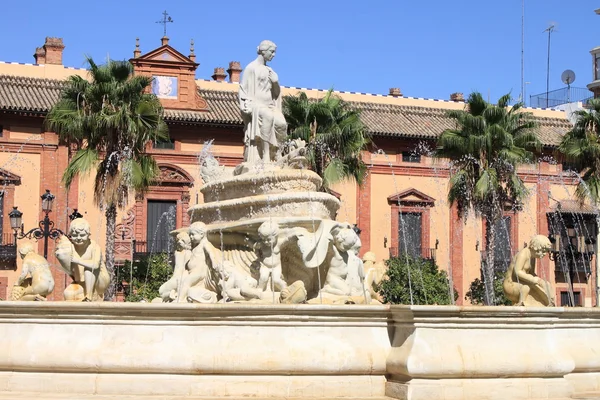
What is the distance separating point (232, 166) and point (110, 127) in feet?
37.9

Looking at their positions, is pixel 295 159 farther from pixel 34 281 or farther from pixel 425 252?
pixel 425 252

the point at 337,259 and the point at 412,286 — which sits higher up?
the point at 337,259

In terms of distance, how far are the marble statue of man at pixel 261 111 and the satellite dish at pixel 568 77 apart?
3881 centimetres

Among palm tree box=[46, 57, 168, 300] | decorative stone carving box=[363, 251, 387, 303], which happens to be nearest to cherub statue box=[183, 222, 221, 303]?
decorative stone carving box=[363, 251, 387, 303]

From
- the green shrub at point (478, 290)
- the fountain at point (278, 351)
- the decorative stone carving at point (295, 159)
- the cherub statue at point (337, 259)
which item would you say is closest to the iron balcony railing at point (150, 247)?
the green shrub at point (478, 290)

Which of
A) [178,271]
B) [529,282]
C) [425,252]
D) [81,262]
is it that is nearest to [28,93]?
[425,252]

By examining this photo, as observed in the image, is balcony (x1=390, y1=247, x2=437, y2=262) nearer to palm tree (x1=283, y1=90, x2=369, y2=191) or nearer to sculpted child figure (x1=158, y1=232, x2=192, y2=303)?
palm tree (x1=283, y1=90, x2=369, y2=191)

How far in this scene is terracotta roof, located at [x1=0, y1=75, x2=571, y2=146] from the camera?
35469 millimetres

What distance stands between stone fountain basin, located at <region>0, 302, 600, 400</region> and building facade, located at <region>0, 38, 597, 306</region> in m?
24.5

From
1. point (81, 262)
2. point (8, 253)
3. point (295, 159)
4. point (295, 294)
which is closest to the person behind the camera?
point (295, 294)

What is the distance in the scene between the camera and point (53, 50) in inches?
1556

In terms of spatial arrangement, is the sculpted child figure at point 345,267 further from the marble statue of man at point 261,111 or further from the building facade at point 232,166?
the building facade at point 232,166

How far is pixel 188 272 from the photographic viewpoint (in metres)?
12.0

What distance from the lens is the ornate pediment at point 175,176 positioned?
37.5 metres
